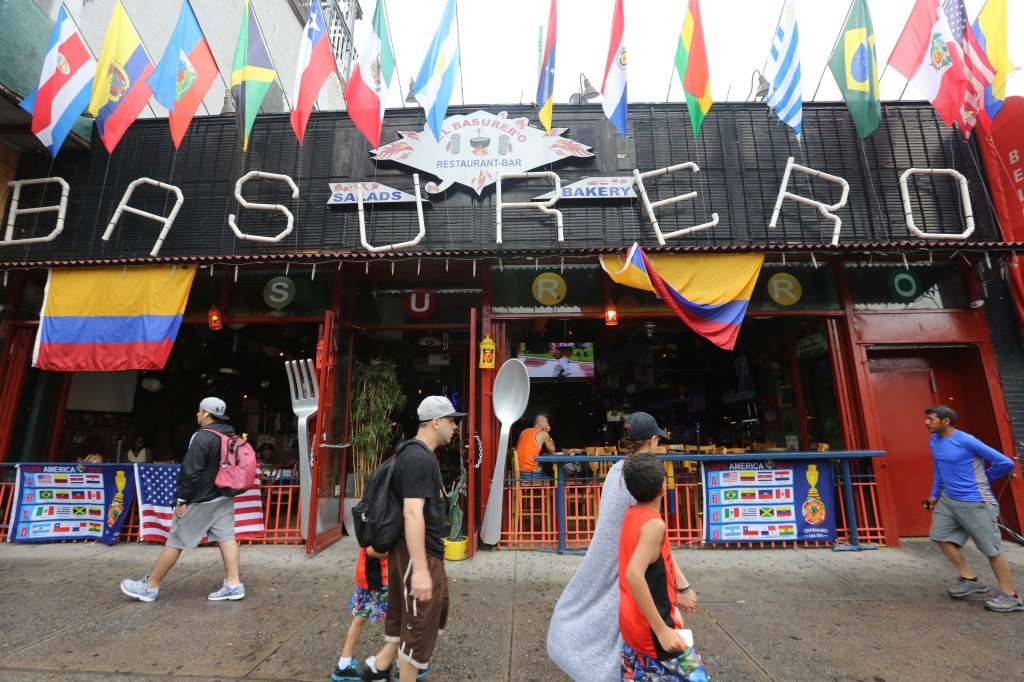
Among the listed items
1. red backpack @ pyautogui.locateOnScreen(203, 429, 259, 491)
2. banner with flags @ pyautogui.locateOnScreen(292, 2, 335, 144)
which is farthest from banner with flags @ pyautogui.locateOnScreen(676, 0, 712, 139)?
red backpack @ pyautogui.locateOnScreen(203, 429, 259, 491)

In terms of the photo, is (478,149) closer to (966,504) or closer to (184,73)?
(184,73)

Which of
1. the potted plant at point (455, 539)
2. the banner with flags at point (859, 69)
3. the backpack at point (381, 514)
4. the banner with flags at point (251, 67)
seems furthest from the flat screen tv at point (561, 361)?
the backpack at point (381, 514)

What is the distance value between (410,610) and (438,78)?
7.33 meters

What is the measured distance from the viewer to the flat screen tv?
1000 cm

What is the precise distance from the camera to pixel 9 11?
288 inches

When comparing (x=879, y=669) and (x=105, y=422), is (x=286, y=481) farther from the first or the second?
(x=879, y=669)

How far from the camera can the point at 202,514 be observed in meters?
4.64

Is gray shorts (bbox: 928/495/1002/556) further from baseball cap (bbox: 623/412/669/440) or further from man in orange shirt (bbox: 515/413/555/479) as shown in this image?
man in orange shirt (bbox: 515/413/555/479)

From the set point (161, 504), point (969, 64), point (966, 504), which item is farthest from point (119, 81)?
point (969, 64)

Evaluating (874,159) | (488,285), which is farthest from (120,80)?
(874,159)

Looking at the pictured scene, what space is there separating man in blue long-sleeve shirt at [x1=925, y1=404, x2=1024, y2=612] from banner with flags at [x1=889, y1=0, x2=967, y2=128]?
517 centimetres

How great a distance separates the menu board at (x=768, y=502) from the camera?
6.29 metres

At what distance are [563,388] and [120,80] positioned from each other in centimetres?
1017

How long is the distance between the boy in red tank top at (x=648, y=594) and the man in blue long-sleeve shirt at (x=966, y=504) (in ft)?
13.4
